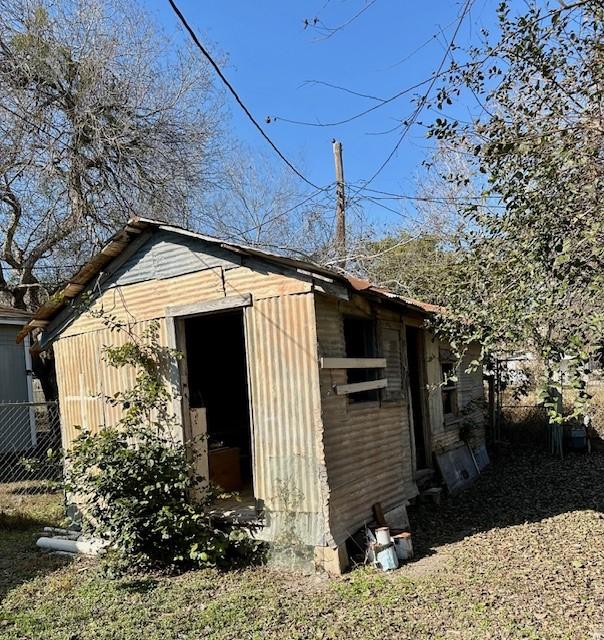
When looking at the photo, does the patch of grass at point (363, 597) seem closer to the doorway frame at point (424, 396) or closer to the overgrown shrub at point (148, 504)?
the overgrown shrub at point (148, 504)

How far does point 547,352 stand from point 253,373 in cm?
295

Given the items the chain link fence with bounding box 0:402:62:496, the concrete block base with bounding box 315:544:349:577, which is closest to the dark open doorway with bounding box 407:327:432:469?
the concrete block base with bounding box 315:544:349:577

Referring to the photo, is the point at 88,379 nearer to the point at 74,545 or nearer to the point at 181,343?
the point at 181,343

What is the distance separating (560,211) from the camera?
440cm

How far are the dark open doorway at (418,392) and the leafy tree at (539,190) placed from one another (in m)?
3.58

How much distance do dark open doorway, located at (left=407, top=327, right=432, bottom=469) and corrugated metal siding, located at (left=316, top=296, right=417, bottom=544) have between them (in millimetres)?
1795

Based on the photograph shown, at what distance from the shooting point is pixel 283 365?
Result: 5.68 meters

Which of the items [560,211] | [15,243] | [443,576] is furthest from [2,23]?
[443,576]

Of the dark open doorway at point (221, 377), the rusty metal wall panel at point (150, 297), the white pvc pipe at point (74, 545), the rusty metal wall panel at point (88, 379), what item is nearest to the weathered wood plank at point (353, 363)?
the rusty metal wall panel at point (150, 297)

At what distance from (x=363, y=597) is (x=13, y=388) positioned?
364 inches

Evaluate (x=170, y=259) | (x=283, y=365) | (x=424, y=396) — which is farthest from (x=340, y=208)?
(x=283, y=365)

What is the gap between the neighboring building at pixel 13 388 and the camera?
11062 millimetres

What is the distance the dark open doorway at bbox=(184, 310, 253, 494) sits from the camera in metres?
9.68

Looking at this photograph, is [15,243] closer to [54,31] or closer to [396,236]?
[54,31]
